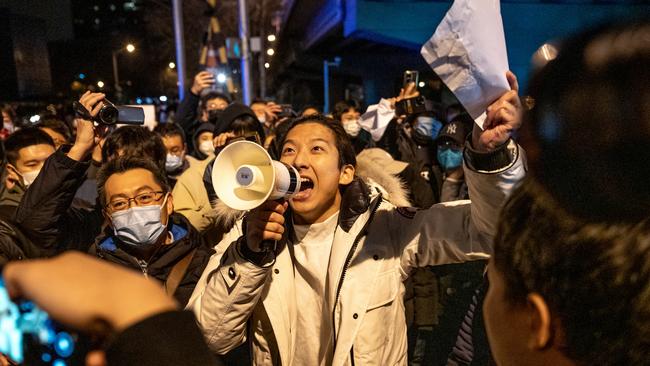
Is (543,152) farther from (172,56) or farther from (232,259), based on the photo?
(172,56)

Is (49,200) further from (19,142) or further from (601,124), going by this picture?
(601,124)

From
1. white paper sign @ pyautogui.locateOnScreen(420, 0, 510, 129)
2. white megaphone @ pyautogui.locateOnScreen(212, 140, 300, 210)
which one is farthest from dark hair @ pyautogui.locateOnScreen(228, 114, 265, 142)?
white paper sign @ pyautogui.locateOnScreen(420, 0, 510, 129)

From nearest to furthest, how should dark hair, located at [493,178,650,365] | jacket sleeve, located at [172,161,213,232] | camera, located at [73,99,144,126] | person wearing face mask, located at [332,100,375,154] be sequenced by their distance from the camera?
1. dark hair, located at [493,178,650,365]
2. camera, located at [73,99,144,126]
3. jacket sleeve, located at [172,161,213,232]
4. person wearing face mask, located at [332,100,375,154]

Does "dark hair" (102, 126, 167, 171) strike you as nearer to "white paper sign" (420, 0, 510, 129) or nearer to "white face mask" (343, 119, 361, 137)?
"white paper sign" (420, 0, 510, 129)

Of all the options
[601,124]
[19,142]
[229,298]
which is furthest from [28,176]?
[601,124]

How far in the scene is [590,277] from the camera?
0.89 m

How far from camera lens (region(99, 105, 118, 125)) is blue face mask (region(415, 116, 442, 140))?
402 centimetres

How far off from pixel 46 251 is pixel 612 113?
9.68 feet

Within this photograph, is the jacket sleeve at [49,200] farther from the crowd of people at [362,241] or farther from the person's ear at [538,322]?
the person's ear at [538,322]

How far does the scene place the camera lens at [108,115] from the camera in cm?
296

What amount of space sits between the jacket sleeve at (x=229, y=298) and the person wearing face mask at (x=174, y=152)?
10.6 ft

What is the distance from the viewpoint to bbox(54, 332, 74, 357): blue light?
78 cm

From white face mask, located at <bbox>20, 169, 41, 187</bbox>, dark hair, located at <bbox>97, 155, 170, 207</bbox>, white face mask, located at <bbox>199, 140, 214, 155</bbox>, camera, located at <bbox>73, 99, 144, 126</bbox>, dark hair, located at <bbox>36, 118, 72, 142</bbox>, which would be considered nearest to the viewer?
dark hair, located at <bbox>97, 155, 170, 207</bbox>

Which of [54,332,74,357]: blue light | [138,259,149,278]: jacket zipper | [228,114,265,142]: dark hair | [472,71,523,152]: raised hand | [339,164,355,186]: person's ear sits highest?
[472,71,523,152]: raised hand
